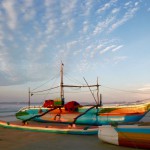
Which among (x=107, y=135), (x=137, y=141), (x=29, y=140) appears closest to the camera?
(x=137, y=141)

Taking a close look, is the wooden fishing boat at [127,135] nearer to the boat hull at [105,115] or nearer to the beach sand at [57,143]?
the beach sand at [57,143]

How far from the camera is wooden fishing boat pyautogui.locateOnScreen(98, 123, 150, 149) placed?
11.8 meters

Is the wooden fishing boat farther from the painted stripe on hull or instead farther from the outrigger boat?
the outrigger boat

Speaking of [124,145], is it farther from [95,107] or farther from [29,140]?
[95,107]

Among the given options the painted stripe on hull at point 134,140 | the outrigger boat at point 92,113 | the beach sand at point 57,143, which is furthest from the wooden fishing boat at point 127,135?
the outrigger boat at point 92,113

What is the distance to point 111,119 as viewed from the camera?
21625 mm

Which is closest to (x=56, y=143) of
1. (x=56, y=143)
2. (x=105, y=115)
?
(x=56, y=143)

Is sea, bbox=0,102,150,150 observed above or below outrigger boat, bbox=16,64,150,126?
below

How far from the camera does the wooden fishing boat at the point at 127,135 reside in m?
11.8

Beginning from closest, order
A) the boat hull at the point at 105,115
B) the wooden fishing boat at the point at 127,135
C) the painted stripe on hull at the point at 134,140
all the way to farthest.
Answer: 1. the painted stripe on hull at the point at 134,140
2. the wooden fishing boat at the point at 127,135
3. the boat hull at the point at 105,115

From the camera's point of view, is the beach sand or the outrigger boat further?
the outrigger boat

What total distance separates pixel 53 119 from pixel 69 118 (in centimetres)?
217

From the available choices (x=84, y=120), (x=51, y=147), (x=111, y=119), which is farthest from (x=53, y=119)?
(x=51, y=147)

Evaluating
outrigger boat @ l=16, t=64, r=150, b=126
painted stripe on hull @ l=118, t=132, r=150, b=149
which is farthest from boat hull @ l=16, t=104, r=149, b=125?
painted stripe on hull @ l=118, t=132, r=150, b=149
